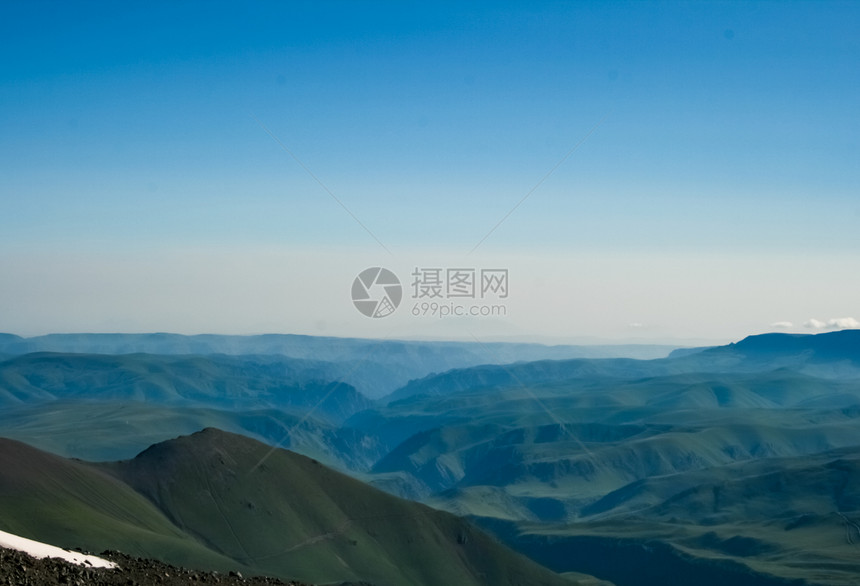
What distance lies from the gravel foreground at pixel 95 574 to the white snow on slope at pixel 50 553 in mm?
774

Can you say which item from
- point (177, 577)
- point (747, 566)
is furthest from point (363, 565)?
point (177, 577)

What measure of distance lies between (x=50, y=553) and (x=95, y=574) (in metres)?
5.03

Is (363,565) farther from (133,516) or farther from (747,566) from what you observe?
(747,566)

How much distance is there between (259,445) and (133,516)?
127 feet

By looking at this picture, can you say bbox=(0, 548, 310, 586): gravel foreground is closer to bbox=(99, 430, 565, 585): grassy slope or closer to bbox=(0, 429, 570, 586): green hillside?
bbox=(0, 429, 570, 586): green hillside

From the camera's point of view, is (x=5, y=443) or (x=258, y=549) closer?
(x=5, y=443)

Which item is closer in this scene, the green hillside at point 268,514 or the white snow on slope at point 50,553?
the white snow on slope at point 50,553

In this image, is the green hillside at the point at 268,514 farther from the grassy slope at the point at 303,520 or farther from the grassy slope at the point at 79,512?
the grassy slope at the point at 79,512

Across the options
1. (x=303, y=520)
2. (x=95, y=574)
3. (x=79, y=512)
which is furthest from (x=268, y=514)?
(x=95, y=574)

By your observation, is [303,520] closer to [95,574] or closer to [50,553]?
[50,553]

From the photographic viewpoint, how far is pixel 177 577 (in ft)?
111

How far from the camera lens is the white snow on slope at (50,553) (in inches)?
1299

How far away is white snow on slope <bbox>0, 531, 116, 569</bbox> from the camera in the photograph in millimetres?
33000

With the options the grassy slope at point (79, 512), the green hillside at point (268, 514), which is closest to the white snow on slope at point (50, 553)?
the grassy slope at point (79, 512)
